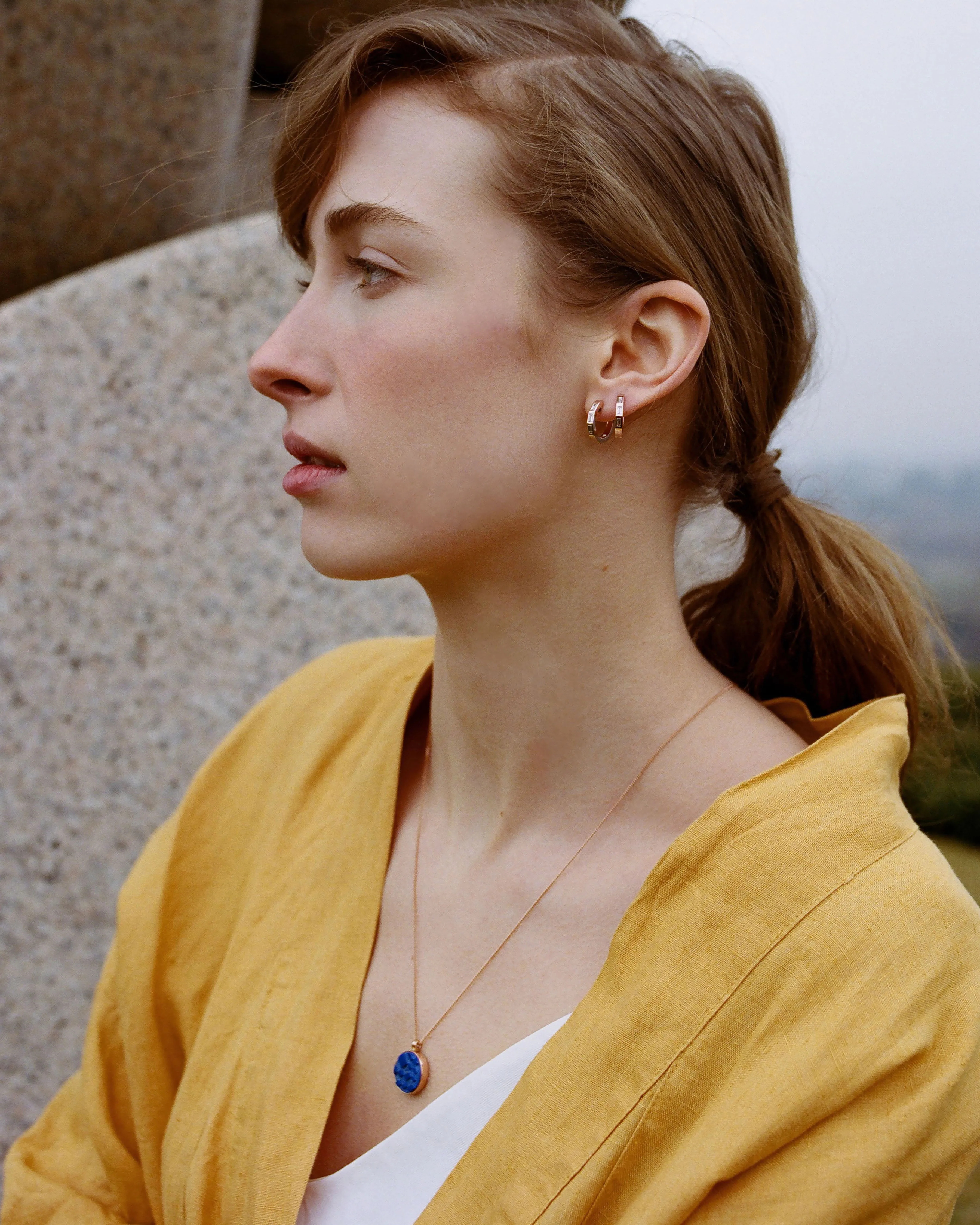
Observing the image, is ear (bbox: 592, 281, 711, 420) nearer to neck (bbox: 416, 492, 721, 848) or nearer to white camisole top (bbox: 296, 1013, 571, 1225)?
neck (bbox: 416, 492, 721, 848)

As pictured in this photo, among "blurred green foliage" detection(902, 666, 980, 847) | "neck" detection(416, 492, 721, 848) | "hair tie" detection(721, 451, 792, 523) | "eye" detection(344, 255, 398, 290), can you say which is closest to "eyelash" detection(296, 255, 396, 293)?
"eye" detection(344, 255, 398, 290)

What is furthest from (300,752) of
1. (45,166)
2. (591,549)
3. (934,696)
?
(45,166)

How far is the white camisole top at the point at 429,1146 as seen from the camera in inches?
37.6

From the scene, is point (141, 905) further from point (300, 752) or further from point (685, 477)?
point (685, 477)

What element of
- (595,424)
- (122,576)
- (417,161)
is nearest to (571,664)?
(595,424)

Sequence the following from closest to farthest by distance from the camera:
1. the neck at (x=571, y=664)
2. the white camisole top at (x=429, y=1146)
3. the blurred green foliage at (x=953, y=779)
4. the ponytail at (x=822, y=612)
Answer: the white camisole top at (x=429, y=1146), the neck at (x=571, y=664), the ponytail at (x=822, y=612), the blurred green foliage at (x=953, y=779)

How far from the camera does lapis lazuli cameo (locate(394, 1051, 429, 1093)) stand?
101 cm

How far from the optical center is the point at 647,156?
102 cm

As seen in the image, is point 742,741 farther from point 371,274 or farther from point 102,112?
point 102,112

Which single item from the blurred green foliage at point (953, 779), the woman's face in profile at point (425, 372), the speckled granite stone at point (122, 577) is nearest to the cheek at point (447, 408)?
the woman's face in profile at point (425, 372)

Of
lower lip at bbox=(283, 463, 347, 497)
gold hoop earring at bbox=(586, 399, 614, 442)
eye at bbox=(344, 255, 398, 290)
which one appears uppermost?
eye at bbox=(344, 255, 398, 290)

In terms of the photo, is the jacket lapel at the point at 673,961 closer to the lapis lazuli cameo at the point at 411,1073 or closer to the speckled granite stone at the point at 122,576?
the lapis lazuli cameo at the point at 411,1073

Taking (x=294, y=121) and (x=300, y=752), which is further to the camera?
(x=300, y=752)

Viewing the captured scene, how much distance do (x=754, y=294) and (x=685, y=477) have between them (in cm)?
19
